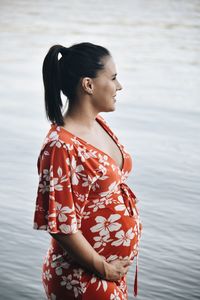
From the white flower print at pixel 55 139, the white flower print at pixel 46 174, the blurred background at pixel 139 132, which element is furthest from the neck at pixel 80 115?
the blurred background at pixel 139 132

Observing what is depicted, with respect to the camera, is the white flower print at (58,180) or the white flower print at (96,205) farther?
the white flower print at (96,205)

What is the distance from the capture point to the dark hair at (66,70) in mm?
2766

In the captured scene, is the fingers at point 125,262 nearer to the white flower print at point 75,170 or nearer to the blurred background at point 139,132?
the white flower print at point 75,170

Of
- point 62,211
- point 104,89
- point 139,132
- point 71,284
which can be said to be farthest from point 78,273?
point 139,132

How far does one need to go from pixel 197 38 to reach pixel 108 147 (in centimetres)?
1359

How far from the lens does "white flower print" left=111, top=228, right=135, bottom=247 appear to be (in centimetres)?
281

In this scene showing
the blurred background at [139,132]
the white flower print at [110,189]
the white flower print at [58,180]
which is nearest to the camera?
the white flower print at [58,180]

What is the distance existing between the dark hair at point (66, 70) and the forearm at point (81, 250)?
1.40ft

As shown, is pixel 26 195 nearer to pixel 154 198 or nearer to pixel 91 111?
pixel 154 198

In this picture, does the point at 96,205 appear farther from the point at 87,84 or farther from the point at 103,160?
the point at 87,84

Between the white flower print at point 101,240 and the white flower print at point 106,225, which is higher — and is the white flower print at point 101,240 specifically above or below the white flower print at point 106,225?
below

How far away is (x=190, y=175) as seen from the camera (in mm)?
7016

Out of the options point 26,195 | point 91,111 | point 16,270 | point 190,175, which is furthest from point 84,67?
point 190,175

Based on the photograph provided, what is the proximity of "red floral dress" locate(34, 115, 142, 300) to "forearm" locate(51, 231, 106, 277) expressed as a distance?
0.11ft
